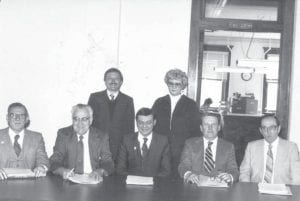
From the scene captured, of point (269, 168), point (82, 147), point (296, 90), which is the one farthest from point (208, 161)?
point (296, 90)

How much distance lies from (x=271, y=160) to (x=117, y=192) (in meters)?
1.54

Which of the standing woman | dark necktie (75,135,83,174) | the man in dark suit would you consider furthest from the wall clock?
dark necktie (75,135,83,174)

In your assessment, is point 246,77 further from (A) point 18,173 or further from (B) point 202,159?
(A) point 18,173

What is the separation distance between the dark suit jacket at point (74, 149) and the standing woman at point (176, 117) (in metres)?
0.79

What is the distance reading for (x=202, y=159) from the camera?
333cm

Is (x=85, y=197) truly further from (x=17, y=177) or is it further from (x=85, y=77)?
(x=85, y=77)

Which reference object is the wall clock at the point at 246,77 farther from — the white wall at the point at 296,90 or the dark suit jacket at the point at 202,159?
the dark suit jacket at the point at 202,159

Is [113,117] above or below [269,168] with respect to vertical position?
above

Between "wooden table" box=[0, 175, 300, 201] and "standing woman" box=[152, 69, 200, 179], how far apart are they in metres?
1.23

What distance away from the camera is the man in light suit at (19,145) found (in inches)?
130

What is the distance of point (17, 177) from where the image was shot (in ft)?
8.79

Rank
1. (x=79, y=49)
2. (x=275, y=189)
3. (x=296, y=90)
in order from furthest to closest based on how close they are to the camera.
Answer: (x=79, y=49)
(x=296, y=90)
(x=275, y=189)

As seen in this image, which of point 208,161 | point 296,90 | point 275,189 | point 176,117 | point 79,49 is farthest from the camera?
point 79,49

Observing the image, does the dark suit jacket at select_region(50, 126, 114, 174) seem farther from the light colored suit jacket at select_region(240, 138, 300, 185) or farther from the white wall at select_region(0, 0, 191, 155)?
the white wall at select_region(0, 0, 191, 155)
